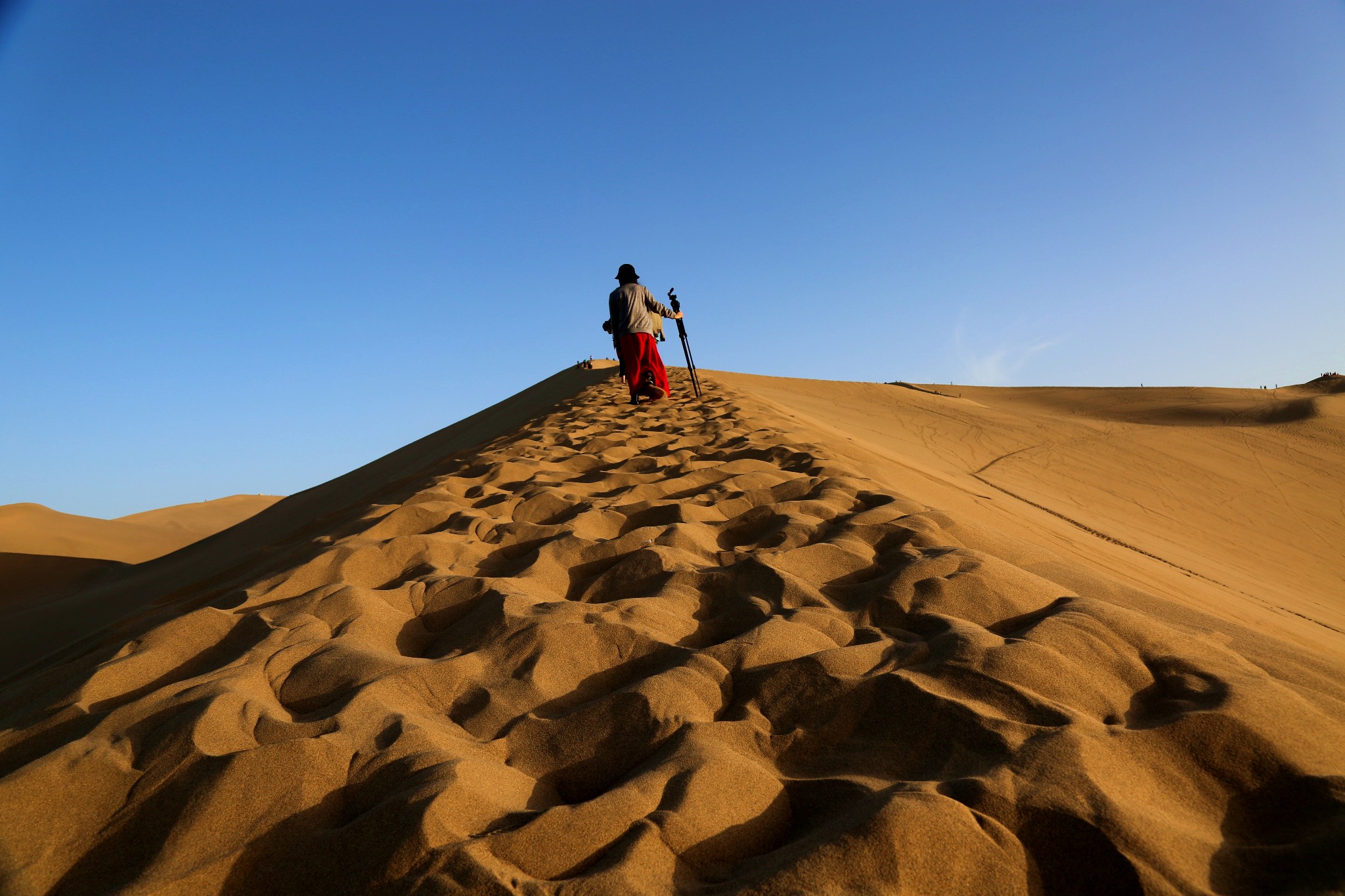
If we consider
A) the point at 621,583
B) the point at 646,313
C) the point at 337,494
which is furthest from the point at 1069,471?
the point at 337,494

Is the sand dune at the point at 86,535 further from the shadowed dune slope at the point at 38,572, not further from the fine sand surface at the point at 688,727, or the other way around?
the fine sand surface at the point at 688,727

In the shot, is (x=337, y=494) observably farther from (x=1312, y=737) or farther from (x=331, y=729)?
(x=1312, y=737)

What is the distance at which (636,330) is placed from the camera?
8.42 meters

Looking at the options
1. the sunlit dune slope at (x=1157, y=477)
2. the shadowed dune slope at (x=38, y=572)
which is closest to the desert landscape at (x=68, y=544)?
the shadowed dune slope at (x=38, y=572)

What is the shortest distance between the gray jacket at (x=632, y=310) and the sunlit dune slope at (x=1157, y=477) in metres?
1.90

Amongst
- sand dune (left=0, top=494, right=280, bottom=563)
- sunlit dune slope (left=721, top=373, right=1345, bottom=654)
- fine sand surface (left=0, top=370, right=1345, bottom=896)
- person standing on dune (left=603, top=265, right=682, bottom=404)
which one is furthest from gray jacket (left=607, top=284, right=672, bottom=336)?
sand dune (left=0, top=494, right=280, bottom=563)

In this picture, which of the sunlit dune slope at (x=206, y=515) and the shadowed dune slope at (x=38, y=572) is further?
the sunlit dune slope at (x=206, y=515)

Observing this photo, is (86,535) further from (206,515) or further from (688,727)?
(688,727)

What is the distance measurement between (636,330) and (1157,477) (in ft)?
18.8

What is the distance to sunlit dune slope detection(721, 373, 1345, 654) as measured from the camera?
4.05m

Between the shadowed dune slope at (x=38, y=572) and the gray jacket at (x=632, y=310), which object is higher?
the gray jacket at (x=632, y=310)

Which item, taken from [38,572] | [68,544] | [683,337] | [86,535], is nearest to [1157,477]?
[683,337]

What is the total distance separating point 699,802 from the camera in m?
1.46

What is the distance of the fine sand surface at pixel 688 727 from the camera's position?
51.7 inches
